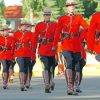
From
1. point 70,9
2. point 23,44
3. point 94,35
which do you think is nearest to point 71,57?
point 70,9

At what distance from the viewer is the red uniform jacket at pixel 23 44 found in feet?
67.8

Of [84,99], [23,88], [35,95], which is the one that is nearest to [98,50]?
[84,99]

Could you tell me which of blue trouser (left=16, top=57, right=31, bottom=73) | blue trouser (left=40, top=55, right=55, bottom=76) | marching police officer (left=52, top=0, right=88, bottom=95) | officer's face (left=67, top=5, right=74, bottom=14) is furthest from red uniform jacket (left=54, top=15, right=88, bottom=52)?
blue trouser (left=16, top=57, right=31, bottom=73)

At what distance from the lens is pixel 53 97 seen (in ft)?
56.6

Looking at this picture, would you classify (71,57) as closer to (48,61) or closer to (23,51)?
(48,61)

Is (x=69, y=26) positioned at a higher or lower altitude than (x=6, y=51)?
higher

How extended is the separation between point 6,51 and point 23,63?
2744 millimetres

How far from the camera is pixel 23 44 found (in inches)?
822

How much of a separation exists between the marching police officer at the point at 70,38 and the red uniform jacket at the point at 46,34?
1.48m

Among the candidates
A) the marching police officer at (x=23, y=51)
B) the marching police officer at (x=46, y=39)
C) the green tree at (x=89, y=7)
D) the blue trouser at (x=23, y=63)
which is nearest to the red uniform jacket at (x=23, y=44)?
the marching police officer at (x=23, y=51)

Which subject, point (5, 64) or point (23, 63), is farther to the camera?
point (5, 64)

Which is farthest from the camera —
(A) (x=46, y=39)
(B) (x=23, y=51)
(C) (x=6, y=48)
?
(C) (x=6, y=48)

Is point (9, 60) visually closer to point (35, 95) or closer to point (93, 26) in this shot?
point (35, 95)

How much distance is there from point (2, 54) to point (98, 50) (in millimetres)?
9303
